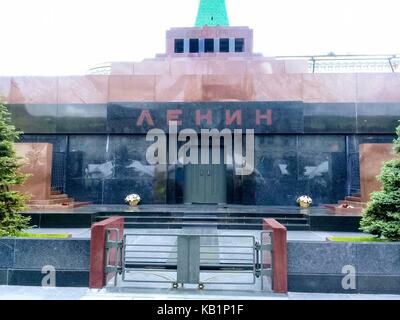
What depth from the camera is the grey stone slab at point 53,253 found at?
6922 millimetres

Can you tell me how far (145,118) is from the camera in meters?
16.7

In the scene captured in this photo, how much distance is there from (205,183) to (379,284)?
36.7ft

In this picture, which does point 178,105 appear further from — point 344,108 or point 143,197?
point 344,108

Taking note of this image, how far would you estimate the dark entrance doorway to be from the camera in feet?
56.0

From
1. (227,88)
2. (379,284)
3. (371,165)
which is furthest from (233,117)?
(379,284)

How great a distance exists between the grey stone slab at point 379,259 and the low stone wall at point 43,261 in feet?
18.9

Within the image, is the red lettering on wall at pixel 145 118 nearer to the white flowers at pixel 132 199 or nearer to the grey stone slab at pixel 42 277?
the white flowers at pixel 132 199

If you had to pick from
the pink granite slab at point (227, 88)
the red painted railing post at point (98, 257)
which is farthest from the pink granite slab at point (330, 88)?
the red painted railing post at point (98, 257)

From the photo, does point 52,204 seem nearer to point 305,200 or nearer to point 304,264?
point 304,264

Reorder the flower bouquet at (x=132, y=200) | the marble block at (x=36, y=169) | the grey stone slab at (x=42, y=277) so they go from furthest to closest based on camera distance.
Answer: the flower bouquet at (x=132, y=200), the marble block at (x=36, y=169), the grey stone slab at (x=42, y=277)

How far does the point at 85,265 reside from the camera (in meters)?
6.89

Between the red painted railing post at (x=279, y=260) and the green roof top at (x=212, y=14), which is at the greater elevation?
the green roof top at (x=212, y=14)

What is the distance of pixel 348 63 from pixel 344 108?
6.36 metres
